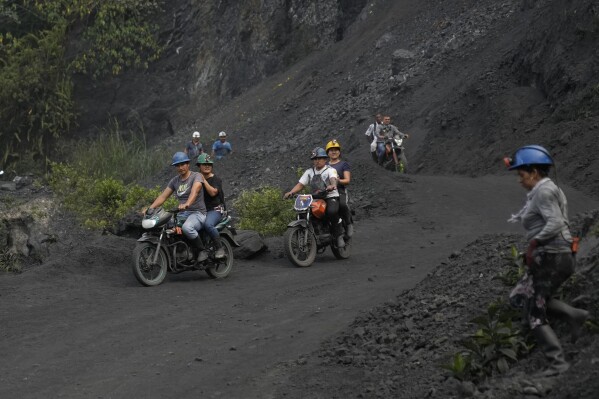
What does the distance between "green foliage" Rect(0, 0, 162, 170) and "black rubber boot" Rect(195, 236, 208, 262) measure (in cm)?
2924

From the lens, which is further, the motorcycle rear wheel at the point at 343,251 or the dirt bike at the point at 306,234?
the motorcycle rear wheel at the point at 343,251

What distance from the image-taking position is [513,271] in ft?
29.9

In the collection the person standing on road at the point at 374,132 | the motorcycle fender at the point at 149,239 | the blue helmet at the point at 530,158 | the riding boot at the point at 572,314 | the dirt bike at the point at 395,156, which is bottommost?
the riding boot at the point at 572,314

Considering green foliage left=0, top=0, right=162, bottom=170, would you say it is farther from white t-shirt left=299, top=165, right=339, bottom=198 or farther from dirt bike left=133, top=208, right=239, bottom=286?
dirt bike left=133, top=208, right=239, bottom=286

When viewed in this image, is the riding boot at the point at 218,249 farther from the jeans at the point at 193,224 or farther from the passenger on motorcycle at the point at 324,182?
the passenger on motorcycle at the point at 324,182

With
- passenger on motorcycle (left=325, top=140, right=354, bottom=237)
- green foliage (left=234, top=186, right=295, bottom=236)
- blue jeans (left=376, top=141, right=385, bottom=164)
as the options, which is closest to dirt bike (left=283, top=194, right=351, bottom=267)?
passenger on motorcycle (left=325, top=140, right=354, bottom=237)

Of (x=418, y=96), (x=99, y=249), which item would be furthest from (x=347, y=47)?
(x=99, y=249)

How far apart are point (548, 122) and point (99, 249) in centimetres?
1339

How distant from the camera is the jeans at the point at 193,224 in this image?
530 inches

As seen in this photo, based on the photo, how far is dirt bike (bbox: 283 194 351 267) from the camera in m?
14.6

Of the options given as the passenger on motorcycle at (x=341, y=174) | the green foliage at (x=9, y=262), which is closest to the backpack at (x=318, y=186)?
the passenger on motorcycle at (x=341, y=174)

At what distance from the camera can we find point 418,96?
105 ft

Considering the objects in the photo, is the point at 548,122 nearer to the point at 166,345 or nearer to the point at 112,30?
the point at 166,345

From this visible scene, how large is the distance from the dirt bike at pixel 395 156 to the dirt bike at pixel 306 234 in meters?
10.6
